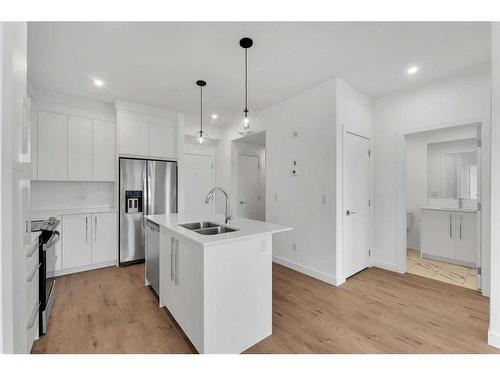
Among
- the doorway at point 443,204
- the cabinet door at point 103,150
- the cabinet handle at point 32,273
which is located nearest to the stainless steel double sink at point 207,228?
the cabinet handle at point 32,273

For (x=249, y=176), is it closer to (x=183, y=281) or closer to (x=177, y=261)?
(x=177, y=261)

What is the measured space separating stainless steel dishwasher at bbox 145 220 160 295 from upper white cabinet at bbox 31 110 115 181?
67.6 inches

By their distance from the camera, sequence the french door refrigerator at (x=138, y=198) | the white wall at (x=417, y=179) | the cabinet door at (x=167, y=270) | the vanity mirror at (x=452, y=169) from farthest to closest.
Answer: the white wall at (x=417, y=179) < the vanity mirror at (x=452, y=169) < the french door refrigerator at (x=138, y=198) < the cabinet door at (x=167, y=270)

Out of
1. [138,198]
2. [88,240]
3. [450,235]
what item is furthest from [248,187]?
[450,235]

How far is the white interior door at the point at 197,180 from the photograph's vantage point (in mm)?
4793

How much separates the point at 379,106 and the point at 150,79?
3.35m

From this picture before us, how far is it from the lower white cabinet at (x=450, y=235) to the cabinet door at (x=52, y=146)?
19.6 feet

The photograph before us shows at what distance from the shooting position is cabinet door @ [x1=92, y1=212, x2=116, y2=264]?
3336mm

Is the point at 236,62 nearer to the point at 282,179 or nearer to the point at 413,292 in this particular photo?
the point at 282,179

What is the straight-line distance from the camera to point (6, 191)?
0.94m

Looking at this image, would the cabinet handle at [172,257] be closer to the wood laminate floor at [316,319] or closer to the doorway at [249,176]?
the wood laminate floor at [316,319]

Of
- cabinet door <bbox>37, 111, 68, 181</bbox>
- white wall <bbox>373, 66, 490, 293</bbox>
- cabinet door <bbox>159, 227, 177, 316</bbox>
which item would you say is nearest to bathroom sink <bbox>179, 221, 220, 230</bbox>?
cabinet door <bbox>159, 227, 177, 316</bbox>

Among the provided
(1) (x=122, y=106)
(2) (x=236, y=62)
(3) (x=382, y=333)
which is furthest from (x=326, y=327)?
(1) (x=122, y=106)

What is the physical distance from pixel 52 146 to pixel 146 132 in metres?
1.30
